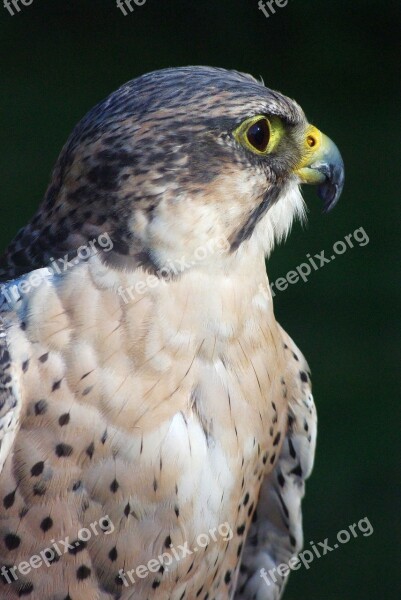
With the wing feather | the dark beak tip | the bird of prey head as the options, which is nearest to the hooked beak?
the dark beak tip

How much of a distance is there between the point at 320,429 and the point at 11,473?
3134mm

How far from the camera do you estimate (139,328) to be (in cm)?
198

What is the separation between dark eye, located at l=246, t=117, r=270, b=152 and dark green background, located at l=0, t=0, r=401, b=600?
3087 millimetres

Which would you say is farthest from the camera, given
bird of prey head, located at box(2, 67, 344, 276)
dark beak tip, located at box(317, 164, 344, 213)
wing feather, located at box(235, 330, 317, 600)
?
wing feather, located at box(235, 330, 317, 600)

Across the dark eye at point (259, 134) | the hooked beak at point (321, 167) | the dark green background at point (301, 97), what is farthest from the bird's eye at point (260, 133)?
the dark green background at point (301, 97)

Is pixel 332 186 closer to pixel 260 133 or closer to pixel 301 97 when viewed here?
pixel 260 133

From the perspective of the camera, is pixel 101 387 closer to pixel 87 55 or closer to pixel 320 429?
pixel 320 429

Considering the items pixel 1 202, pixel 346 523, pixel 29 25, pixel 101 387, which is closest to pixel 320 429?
pixel 346 523

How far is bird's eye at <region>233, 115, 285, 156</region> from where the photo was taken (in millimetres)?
1993

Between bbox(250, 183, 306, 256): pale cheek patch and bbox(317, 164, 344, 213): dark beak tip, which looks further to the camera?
bbox(317, 164, 344, 213): dark beak tip

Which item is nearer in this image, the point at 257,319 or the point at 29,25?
the point at 257,319

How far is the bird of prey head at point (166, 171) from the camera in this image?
192cm

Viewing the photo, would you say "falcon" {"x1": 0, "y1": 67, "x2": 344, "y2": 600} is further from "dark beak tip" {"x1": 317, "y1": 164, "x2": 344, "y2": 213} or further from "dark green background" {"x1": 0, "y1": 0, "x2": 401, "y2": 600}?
"dark green background" {"x1": 0, "y1": 0, "x2": 401, "y2": 600}

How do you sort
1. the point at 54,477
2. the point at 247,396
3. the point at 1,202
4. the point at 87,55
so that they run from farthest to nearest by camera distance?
the point at 87,55 < the point at 1,202 < the point at 247,396 < the point at 54,477
